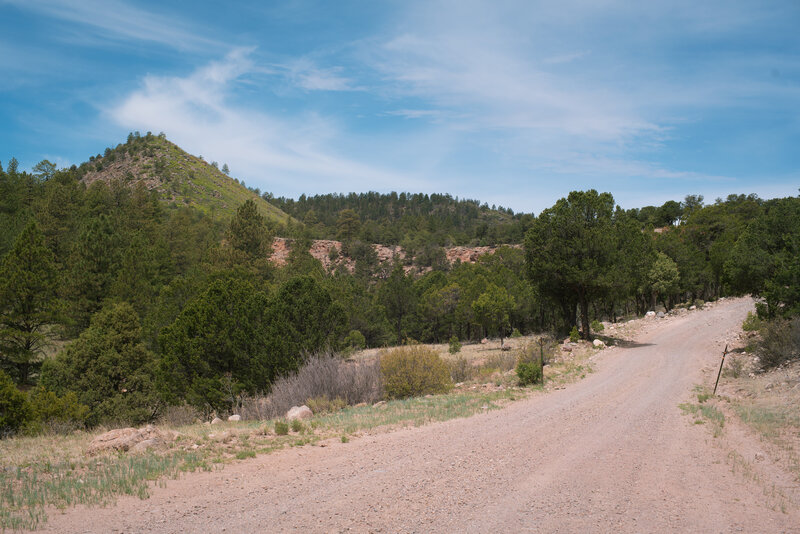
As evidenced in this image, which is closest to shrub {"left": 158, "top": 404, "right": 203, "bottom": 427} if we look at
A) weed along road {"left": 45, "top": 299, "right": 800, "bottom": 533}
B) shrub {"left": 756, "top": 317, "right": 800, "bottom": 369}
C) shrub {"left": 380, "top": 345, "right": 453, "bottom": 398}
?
shrub {"left": 380, "top": 345, "right": 453, "bottom": 398}

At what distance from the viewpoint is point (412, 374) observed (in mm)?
15328

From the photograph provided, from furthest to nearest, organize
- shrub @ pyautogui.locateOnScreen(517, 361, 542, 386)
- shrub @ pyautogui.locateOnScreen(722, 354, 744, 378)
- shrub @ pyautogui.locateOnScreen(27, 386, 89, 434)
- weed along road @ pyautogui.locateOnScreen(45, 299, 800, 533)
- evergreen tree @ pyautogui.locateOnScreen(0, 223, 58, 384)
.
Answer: evergreen tree @ pyautogui.locateOnScreen(0, 223, 58, 384) → shrub @ pyautogui.locateOnScreen(722, 354, 744, 378) → shrub @ pyautogui.locateOnScreen(517, 361, 542, 386) → shrub @ pyautogui.locateOnScreen(27, 386, 89, 434) → weed along road @ pyautogui.locateOnScreen(45, 299, 800, 533)

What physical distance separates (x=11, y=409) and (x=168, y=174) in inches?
4303

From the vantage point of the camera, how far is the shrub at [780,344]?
15273 mm

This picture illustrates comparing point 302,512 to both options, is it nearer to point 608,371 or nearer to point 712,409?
point 712,409

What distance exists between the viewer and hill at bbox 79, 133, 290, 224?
341 ft

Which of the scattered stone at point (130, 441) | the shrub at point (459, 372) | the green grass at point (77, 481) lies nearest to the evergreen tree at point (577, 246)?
the shrub at point (459, 372)

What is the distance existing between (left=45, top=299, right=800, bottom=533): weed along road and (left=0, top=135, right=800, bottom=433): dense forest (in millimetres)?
10206

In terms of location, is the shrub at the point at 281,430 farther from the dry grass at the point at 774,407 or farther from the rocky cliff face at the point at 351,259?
the rocky cliff face at the point at 351,259

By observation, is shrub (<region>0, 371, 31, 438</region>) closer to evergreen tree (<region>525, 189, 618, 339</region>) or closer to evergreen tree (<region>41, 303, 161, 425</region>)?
evergreen tree (<region>41, 303, 161, 425</region>)

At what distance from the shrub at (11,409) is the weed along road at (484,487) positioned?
10138 mm

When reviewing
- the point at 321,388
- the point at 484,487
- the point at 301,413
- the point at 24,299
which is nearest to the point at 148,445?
the point at 301,413

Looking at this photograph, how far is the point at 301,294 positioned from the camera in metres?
20.6

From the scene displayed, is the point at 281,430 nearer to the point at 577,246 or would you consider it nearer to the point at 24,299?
the point at 577,246
